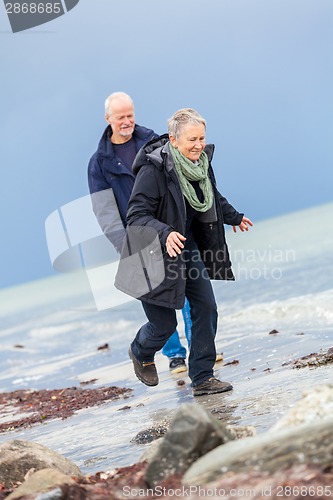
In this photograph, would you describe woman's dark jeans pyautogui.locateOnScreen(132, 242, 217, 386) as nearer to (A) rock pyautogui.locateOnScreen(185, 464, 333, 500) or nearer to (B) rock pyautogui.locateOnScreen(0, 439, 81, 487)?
(B) rock pyautogui.locateOnScreen(0, 439, 81, 487)

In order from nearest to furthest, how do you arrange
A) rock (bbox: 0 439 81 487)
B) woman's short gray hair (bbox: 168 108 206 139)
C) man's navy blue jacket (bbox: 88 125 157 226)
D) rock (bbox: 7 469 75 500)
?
rock (bbox: 7 469 75 500), rock (bbox: 0 439 81 487), woman's short gray hair (bbox: 168 108 206 139), man's navy blue jacket (bbox: 88 125 157 226)

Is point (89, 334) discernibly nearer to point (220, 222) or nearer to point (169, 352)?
point (169, 352)

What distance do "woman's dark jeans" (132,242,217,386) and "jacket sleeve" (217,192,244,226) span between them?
49 centimetres

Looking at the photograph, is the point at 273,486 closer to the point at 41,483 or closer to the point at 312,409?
the point at 312,409

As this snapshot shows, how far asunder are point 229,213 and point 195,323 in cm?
105

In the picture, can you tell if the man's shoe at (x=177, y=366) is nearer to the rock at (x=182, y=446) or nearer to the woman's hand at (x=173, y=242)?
the woman's hand at (x=173, y=242)

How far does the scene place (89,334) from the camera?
75.4 ft

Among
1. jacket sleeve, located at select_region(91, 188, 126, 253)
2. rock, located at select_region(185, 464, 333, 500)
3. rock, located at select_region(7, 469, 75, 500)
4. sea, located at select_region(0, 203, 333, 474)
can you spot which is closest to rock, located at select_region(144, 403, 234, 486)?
rock, located at select_region(185, 464, 333, 500)

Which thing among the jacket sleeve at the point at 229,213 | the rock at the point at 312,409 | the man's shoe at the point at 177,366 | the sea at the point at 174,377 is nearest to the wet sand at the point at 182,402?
the sea at the point at 174,377

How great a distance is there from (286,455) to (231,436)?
89 centimetres

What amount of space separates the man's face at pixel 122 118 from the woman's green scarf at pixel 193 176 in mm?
1230

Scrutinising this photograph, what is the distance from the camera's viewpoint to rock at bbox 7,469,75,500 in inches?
188

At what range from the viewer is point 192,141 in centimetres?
722

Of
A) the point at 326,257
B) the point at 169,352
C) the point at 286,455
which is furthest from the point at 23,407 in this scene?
A: the point at 326,257
